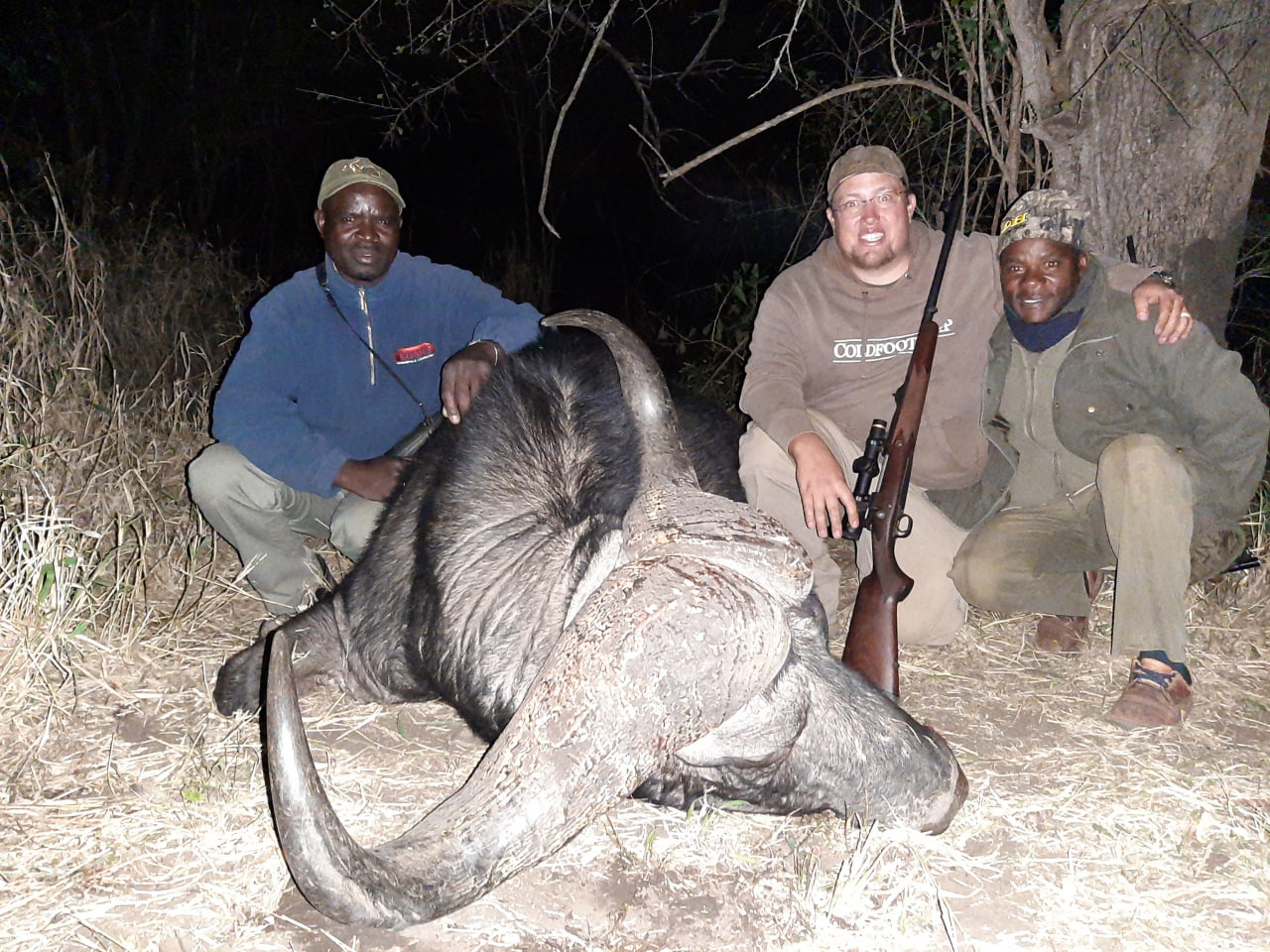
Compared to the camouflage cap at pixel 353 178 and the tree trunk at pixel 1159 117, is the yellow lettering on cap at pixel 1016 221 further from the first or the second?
the camouflage cap at pixel 353 178

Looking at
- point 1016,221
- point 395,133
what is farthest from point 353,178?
point 395,133

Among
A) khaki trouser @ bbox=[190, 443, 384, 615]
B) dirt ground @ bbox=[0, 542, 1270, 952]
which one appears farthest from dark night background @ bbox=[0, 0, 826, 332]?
dirt ground @ bbox=[0, 542, 1270, 952]

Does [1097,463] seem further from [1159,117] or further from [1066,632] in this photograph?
[1159,117]

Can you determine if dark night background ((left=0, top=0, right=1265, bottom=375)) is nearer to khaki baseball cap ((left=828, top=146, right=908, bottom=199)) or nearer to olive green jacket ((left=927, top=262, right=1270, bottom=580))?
khaki baseball cap ((left=828, top=146, right=908, bottom=199))

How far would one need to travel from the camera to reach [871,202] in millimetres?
4293

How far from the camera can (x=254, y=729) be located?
3670mm

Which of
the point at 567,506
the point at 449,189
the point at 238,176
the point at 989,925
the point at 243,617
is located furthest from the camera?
the point at 449,189

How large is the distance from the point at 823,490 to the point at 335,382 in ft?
7.27

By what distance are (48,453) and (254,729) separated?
90.2 inches

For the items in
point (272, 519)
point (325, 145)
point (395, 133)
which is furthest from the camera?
point (325, 145)

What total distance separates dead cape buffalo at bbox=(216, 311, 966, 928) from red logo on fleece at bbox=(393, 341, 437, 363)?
2.88 ft

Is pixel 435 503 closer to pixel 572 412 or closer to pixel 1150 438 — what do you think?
pixel 572 412

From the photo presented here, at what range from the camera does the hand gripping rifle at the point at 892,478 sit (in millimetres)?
3914

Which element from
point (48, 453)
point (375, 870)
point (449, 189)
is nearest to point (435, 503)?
point (375, 870)
